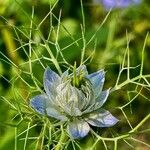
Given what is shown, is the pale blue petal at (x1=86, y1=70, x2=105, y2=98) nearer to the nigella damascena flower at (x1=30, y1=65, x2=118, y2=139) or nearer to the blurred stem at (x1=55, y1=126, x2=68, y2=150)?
the nigella damascena flower at (x1=30, y1=65, x2=118, y2=139)

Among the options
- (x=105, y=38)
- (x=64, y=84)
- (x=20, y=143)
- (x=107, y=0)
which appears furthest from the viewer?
(x=107, y=0)

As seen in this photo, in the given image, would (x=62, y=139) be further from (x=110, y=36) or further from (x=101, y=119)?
(x=110, y=36)

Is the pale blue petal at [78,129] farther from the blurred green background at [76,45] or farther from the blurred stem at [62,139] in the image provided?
the blurred green background at [76,45]

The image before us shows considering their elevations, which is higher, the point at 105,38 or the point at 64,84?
the point at 64,84

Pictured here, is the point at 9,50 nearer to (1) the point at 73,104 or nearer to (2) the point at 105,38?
(2) the point at 105,38

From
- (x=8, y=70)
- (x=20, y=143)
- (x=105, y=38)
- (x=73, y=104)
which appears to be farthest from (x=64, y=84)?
(x=105, y=38)

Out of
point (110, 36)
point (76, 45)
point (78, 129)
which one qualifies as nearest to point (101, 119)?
point (78, 129)

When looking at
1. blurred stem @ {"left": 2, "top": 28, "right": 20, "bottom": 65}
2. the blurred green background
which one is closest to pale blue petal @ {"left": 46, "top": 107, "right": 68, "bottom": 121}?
the blurred green background
